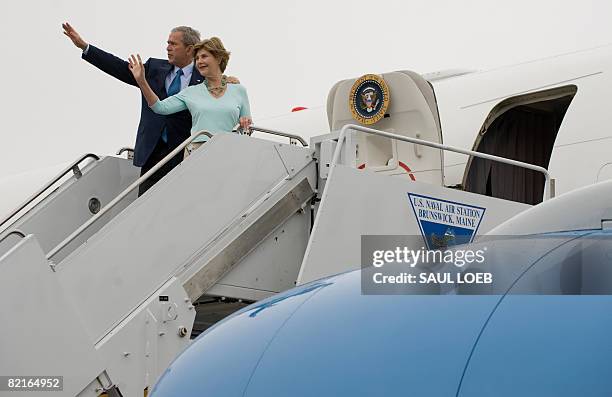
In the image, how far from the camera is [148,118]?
8.31 metres

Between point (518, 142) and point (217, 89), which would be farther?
point (518, 142)

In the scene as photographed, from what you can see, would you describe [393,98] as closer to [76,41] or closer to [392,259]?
[76,41]

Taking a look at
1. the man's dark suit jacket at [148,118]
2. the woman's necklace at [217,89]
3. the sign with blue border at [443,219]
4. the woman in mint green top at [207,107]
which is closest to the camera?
the sign with blue border at [443,219]

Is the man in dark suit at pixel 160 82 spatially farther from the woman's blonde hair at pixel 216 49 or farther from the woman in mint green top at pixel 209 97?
the woman's blonde hair at pixel 216 49

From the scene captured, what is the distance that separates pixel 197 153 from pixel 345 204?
1.03 metres

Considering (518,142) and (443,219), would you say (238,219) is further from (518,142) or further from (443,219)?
(518,142)

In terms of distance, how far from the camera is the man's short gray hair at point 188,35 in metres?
8.48

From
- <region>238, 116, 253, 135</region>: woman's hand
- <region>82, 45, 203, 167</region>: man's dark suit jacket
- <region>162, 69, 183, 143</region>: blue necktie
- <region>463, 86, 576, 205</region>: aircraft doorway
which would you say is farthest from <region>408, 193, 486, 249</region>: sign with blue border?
<region>162, 69, 183, 143</region>: blue necktie

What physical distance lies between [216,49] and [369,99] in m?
1.55

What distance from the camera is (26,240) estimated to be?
21.1 ft

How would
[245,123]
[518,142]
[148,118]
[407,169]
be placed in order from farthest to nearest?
[518,142]
[407,169]
[148,118]
[245,123]

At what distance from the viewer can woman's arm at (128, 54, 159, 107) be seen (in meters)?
7.93

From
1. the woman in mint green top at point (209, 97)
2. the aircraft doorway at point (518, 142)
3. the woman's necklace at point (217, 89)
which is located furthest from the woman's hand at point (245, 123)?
the aircraft doorway at point (518, 142)

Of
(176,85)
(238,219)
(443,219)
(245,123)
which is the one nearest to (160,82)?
(176,85)
